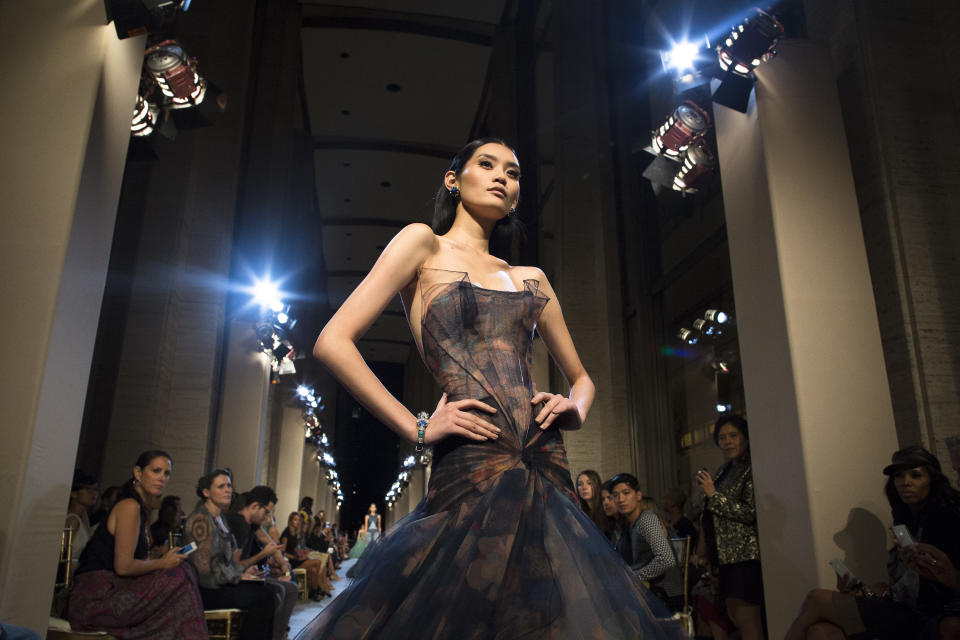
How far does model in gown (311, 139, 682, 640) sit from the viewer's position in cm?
109

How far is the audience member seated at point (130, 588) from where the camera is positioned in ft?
11.8

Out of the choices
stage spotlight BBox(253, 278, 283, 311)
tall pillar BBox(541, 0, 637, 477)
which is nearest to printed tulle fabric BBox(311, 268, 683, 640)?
tall pillar BBox(541, 0, 637, 477)

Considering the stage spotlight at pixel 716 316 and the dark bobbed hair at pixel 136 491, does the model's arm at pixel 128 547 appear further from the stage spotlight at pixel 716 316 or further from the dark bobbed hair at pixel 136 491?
the stage spotlight at pixel 716 316

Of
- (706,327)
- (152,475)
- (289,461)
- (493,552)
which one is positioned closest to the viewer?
(493,552)

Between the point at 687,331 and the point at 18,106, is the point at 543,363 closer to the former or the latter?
the point at 687,331

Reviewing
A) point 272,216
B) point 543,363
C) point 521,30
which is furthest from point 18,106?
point 521,30

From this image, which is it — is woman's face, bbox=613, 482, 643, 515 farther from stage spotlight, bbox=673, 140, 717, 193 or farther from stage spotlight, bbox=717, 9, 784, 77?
stage spotlight, bbox=717, 9, 784, 77

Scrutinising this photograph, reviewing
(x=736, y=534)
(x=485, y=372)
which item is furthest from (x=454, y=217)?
(x=736, y=534)

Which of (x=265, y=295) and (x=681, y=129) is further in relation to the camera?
(x=265, y=295)

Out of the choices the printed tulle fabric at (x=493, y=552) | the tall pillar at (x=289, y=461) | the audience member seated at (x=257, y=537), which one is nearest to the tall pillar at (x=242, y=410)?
the audience member seated at (x=257, y=537)

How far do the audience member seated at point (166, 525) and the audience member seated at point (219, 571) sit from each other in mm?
278

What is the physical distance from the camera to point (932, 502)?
2.83 metres

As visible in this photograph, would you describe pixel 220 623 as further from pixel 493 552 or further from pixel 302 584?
pixel 302 584

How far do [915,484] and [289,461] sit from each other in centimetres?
→ 1338
